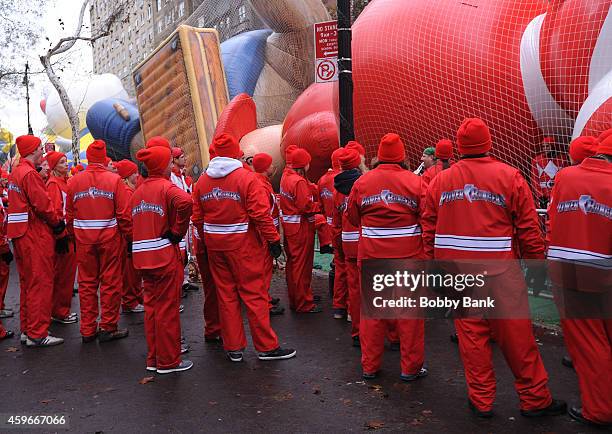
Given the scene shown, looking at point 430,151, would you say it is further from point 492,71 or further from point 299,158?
point 299,158

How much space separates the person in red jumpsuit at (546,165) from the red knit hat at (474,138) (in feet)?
8.14

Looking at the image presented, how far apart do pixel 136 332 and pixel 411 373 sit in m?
3.20

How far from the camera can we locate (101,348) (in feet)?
19.2

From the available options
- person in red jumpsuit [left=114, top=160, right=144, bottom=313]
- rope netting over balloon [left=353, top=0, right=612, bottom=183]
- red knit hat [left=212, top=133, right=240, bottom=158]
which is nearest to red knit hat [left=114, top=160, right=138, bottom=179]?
person in red jumpsuit [left=114, top=160, right=144, bottom=313]

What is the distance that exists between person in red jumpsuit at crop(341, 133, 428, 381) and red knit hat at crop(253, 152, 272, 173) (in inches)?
96.5

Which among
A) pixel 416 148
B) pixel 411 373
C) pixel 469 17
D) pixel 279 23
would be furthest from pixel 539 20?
pixel 279 23

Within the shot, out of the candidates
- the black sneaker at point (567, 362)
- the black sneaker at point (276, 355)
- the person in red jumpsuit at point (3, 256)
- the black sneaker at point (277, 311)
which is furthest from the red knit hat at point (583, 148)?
the person in red jumpsuit at point (3, 256)

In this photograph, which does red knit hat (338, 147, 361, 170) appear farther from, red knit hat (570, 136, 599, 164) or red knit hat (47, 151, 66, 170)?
red knit hat (47, 151, 66, 170)

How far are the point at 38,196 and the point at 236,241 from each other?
2135 millimetres

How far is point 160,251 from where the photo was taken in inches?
193

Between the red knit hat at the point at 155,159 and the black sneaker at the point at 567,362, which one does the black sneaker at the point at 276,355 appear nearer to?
the red knit hat at the point at 155,159

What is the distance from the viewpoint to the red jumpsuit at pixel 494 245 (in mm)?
3645

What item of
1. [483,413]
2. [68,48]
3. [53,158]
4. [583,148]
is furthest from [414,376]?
[68,48]

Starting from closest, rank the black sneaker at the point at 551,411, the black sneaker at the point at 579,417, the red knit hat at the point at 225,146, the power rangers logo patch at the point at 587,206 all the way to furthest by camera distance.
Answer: the power rangers logo patch at the point at 587,206 < the black sneaker at the point at 579,417 < the black sneaker at the point at 551,411 < the red knit hat at the point at 225,146
